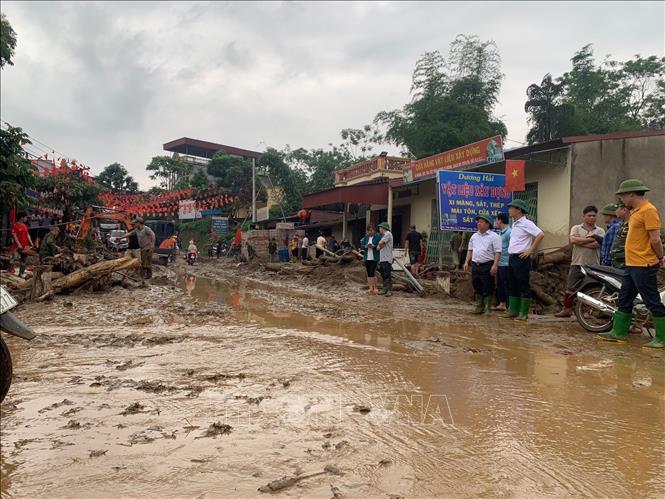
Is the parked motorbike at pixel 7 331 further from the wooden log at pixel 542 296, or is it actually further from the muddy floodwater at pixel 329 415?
the wooden log at pixel 542 296

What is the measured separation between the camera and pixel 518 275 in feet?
21.8

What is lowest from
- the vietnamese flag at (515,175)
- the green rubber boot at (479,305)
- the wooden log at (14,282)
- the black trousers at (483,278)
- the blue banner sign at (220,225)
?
the green rubber boot at (479,305)

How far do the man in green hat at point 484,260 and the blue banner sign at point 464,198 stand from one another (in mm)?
3090

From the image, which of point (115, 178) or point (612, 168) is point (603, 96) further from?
point (115, 178)

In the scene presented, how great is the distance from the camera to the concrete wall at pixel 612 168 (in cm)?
1030

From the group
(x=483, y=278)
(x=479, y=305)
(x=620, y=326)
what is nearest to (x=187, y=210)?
(x=479, y=305)

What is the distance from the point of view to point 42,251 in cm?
1029

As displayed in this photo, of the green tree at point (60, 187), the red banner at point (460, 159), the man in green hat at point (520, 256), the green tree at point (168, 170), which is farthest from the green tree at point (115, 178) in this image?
the man in green hat at point (520, 256)

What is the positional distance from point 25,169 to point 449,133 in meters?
18.2

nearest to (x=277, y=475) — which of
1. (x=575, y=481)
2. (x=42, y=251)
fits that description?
(x=575, y=481)

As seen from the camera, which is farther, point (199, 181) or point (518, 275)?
point (199, 181)

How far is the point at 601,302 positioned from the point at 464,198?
5184mm

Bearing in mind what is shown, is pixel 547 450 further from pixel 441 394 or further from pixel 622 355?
pixel 622 355

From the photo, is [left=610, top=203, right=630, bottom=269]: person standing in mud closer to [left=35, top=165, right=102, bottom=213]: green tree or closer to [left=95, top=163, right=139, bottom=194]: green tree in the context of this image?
[left=35, top=165, right=102, bottom=213]: green tree
